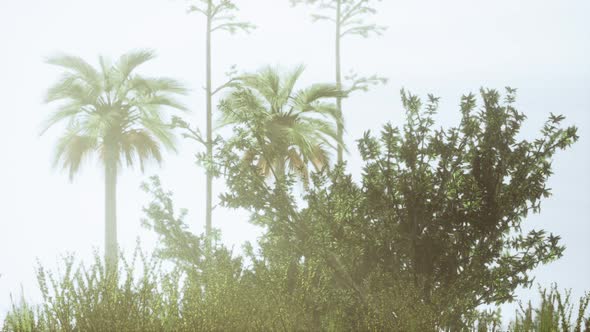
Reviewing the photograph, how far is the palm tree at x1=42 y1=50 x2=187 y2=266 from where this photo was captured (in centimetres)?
1894

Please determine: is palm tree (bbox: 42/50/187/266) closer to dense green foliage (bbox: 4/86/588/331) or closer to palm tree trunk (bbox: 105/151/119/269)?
palm tree trunk (bbox: 105/151/119/269)

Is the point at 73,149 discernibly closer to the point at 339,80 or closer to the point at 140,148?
the point at 140,148

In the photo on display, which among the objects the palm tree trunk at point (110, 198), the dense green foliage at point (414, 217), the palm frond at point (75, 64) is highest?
the palm frond at point (75, 64)

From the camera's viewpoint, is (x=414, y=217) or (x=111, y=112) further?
(x=111, y=112)

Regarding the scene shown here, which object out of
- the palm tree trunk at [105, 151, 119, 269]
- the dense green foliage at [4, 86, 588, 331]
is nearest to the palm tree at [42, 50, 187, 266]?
the palm tree trunk at [105, 151, 119, 269]

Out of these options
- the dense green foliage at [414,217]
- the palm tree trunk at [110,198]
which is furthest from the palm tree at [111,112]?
the dense green foliage at [414,217]

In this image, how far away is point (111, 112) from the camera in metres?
19.2

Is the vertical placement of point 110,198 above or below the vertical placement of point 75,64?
below

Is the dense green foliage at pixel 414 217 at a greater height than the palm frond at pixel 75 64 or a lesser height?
lesser

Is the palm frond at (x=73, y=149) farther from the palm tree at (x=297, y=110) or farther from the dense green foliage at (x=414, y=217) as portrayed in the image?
the dense green foliage at (x=414, y=217)

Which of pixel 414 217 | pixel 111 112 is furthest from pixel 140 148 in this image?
pixel 414 217

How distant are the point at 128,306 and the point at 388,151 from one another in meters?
3.91

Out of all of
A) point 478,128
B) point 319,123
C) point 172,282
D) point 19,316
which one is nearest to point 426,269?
point 478,128

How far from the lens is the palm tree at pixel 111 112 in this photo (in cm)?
1894
